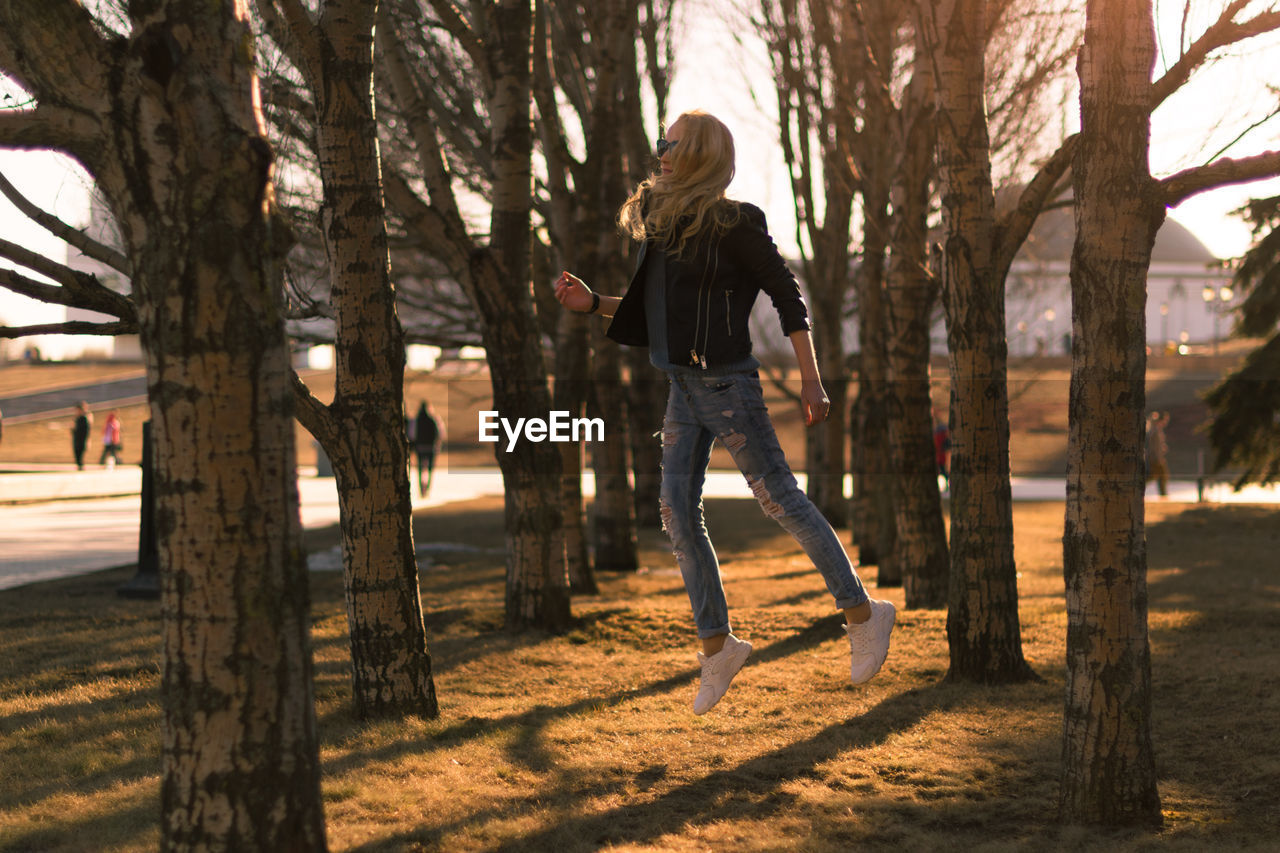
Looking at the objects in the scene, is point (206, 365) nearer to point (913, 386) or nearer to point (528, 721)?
point (528, 721)

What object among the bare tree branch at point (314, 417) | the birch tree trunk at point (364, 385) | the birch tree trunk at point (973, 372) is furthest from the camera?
the birch tree trunk at point (973, 372)

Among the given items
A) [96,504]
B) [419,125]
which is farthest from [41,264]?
[96,504]

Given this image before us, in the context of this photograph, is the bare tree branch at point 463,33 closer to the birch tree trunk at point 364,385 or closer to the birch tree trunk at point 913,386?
the birch tree trunk at point 364,385

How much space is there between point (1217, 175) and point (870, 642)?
228 centimetres

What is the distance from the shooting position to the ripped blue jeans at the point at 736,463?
14.5ft

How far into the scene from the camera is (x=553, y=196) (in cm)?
1252

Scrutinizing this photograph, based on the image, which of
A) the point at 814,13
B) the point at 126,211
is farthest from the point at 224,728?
the point at 814,13

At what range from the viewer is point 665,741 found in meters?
5.68

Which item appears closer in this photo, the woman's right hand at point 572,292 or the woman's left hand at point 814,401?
the woman's left hand at point 814,401

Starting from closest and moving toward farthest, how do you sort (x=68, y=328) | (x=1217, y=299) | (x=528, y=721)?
(x=68, y=328) → (x=528, y=721) → (x=1217, y=299)

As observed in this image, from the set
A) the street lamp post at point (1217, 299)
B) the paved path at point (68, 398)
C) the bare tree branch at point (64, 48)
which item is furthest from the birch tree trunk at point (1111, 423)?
the paved path at point (68, 398)

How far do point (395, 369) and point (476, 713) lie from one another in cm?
186

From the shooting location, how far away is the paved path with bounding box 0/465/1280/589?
527 inches

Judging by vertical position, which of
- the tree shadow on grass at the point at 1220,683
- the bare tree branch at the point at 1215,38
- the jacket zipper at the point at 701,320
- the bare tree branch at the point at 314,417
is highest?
the bare tree branch at the point at 1215,38
